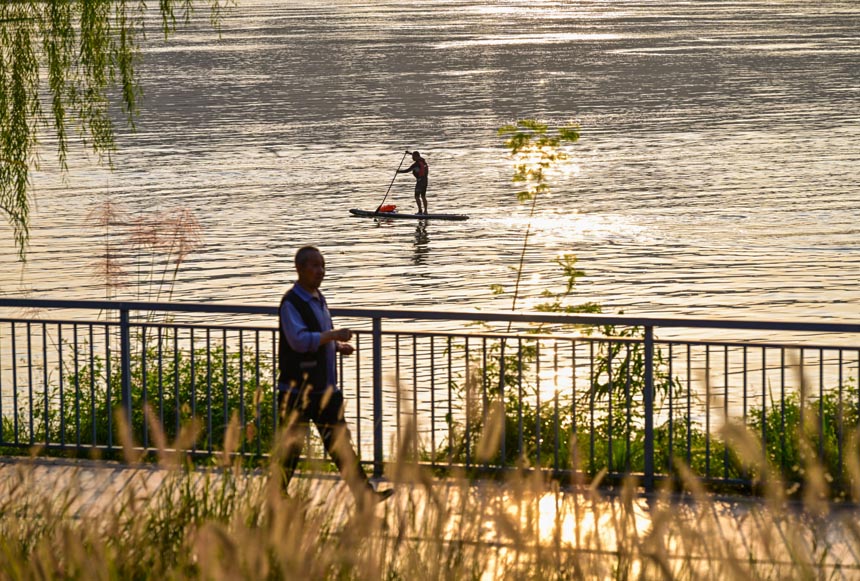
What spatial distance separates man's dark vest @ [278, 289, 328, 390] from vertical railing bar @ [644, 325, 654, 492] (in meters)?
2.08

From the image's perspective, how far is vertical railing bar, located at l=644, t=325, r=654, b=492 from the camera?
955 cm

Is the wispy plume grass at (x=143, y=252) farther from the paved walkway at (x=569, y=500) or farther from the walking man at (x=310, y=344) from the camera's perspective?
the walking man at (x=310, y=344)

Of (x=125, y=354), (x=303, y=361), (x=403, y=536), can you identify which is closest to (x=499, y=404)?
(x=403, y=536)

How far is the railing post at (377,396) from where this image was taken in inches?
398

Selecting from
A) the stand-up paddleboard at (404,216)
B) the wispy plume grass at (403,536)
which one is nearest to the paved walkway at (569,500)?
the wispy plume grass at (403,536)

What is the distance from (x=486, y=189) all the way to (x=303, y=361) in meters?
48.8

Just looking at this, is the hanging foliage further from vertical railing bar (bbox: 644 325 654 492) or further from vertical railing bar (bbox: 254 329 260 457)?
vertical railing bar (bbox: 644 325 654 492)

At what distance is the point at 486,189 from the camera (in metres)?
57.4

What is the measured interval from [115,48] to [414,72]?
342ft

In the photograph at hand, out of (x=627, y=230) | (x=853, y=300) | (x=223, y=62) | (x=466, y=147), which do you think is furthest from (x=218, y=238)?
(x=223, y=62)

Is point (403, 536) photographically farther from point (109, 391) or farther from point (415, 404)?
point (109, 391)

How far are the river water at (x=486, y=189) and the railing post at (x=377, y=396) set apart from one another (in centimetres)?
311

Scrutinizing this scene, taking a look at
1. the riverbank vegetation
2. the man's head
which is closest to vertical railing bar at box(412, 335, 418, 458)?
the riverbank vegetation

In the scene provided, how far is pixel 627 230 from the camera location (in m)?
47.1
